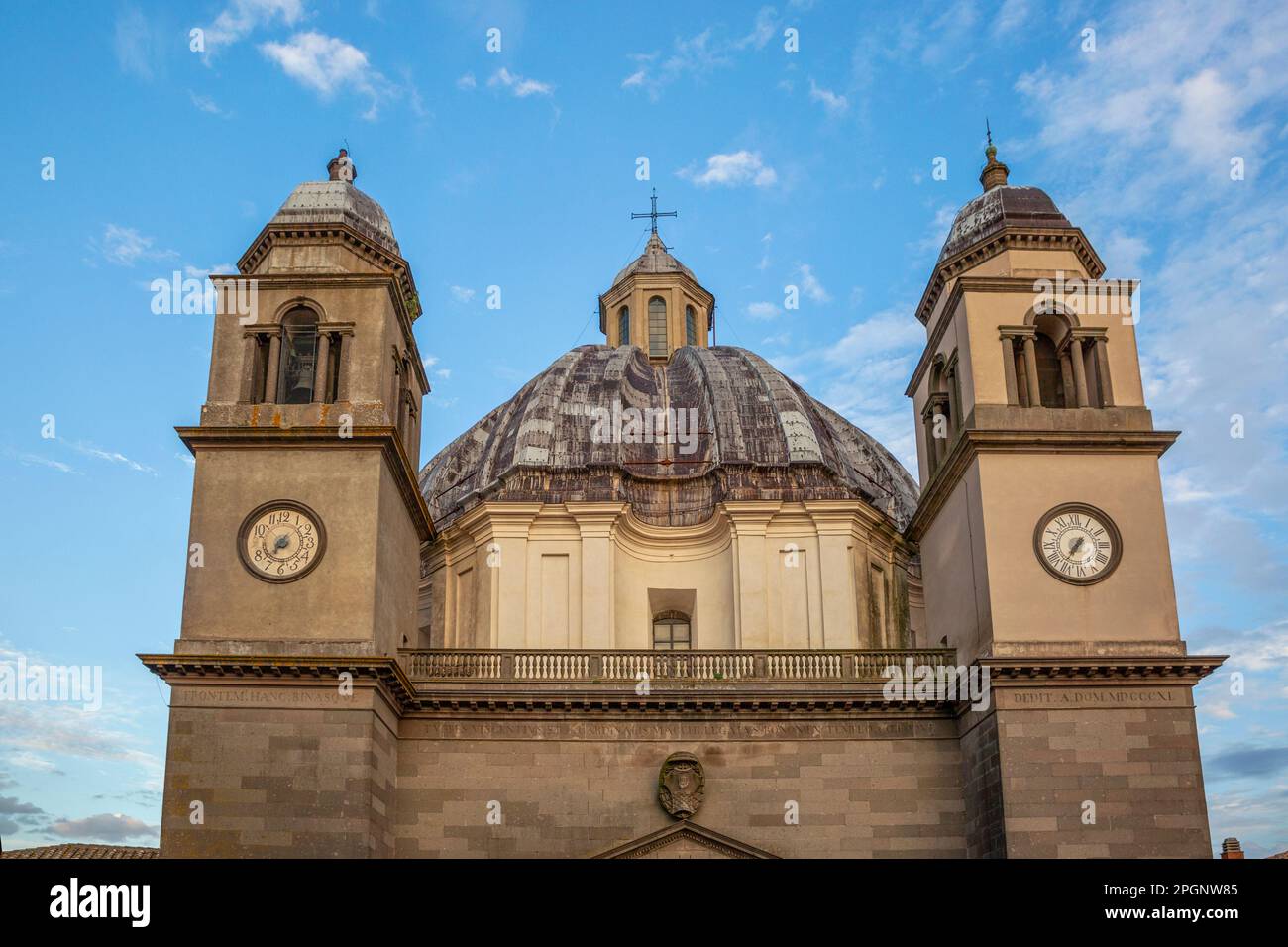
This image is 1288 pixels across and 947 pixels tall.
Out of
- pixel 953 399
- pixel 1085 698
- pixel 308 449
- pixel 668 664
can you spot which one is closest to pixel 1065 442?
pixel 953 399

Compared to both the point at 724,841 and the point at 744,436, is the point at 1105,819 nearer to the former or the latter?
Answer: the point at 724,841

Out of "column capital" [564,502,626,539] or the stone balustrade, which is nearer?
the stone balustrade

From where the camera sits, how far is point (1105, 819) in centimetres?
2434

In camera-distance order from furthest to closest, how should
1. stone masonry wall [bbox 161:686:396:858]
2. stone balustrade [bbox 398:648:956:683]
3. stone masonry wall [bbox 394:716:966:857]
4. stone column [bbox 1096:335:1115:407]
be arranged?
stone balustrade [bbox 398:648:956:683], stone column [bbox 1096:335:1115:407], stone masonry wall [bbox 394:716:966:857], stone masonry wall [bbox 161:686:396:858]

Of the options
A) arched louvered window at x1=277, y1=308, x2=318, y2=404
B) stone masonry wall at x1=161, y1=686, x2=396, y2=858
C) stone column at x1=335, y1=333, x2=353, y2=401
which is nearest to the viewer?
stone masonry wall at x1=161, y1=686, x2=396, y2=858

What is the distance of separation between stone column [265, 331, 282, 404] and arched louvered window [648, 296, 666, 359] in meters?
24.2

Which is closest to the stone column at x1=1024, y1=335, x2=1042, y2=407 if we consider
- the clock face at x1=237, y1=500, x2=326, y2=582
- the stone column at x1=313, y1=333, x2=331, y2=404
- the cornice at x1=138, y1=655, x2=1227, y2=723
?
the cornice at x1=138, y1=655, x2=1227, y2=723

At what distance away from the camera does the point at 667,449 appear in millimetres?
42031

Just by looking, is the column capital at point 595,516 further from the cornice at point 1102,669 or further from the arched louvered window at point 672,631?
the cornice at point 1102,669

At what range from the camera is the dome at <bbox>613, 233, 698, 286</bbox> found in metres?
52.6

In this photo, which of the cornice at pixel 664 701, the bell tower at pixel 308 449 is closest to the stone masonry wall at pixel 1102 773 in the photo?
the cornice at pixel 664 701

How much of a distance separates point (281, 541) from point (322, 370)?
3.66 metres

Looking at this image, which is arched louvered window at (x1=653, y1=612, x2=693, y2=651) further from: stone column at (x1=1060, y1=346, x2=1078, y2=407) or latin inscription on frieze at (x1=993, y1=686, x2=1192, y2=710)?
latin inscription on frieze at (x1=993, y1=686, x2=1192, y2=710)

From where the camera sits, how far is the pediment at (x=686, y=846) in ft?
87.9
